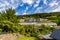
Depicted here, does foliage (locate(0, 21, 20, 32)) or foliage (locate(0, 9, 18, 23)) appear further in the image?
foliage (locate(0, 9, 18, 23))

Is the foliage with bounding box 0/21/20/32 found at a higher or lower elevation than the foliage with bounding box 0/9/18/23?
lower

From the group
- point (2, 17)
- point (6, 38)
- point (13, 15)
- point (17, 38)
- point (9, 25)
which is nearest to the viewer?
point (6, 38)

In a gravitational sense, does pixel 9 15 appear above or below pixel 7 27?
→ above

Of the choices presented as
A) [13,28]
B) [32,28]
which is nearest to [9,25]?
[13,28]

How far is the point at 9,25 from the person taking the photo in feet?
76.6

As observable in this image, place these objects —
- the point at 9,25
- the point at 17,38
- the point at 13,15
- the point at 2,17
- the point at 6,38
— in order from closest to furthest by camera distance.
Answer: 1. the point at 6,38
2. the point at 17,38
3. the point at 9,25
4. the point at 2,17
5. the point at 13,15

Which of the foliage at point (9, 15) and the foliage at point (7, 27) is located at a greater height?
the foliage at point (9, 15)

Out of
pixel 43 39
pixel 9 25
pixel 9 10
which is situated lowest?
pixel 43 39

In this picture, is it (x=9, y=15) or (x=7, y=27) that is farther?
(x=9, y=15)

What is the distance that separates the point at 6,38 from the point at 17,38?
2.87m

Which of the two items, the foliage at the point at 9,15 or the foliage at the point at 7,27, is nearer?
the foliage at the point at 7,27

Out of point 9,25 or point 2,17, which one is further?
point 2,17

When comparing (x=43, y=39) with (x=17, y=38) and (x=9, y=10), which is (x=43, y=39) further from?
(x=9, y=10)

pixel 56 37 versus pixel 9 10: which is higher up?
pixel 9 10
